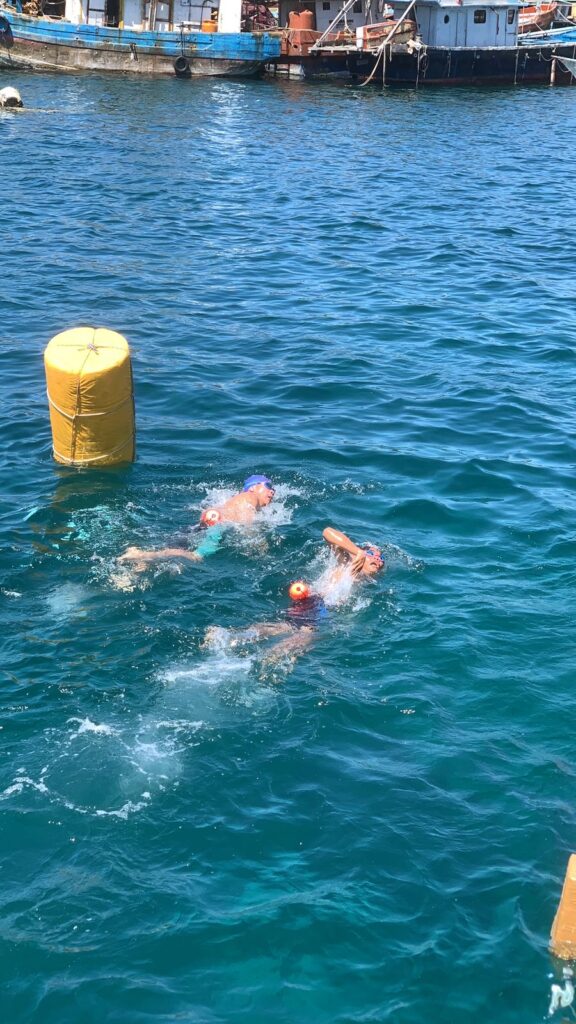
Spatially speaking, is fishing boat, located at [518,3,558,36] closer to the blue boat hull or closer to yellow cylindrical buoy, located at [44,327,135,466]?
the blue boat hull

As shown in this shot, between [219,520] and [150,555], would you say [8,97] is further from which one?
[150,555]

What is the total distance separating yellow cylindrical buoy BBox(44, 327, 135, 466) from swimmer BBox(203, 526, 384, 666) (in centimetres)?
313

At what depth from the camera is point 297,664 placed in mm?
9930

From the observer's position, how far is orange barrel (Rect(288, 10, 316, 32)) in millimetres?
49250

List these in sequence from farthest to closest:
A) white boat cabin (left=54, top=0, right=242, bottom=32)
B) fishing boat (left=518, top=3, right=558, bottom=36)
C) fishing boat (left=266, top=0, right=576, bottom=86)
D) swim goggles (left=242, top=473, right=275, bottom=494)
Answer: fishing boat (left=518, top=3, right=558, bottom=36)
fishing boat (left=266, top=0, right=576, bottom=86)
white boat cabin (left=54, top=0, right=242, bottom=32)
swim goggles (left=242, top=473, right=275, bottom=494)

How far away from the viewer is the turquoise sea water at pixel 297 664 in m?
7.15

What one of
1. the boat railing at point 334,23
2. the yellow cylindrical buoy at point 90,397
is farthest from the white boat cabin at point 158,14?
the yellow cylindrical buoy at point 90,397

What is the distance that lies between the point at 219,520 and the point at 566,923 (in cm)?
610

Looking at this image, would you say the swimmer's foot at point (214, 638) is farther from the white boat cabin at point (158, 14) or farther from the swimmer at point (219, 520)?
the white boat cabin at point (158, 14)

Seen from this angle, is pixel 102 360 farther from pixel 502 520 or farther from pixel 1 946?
pixel 1 946

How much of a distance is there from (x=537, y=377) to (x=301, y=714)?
9.64m

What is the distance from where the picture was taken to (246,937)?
723 centimetres

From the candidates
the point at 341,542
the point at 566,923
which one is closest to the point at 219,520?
the point at 341,542

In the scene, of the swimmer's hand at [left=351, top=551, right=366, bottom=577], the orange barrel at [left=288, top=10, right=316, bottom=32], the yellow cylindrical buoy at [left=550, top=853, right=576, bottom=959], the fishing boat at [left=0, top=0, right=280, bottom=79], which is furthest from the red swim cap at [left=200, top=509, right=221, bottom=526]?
the orange barrel at [left=288, top=10, right=316, bottom=32]
